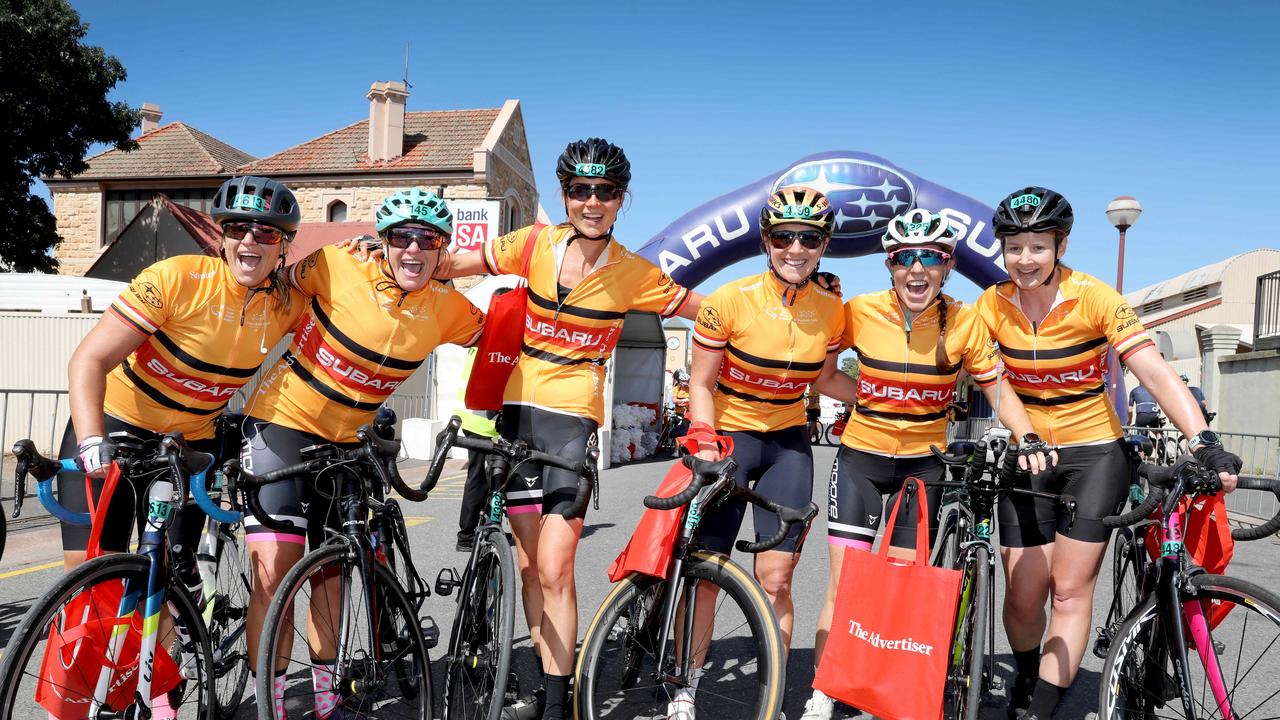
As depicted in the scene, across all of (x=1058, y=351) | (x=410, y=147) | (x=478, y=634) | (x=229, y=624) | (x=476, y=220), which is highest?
(x=410, y=147)

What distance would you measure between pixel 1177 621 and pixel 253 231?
3.87m

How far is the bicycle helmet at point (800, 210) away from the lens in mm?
3820

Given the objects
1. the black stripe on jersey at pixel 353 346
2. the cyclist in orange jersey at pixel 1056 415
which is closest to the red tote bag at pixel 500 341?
the black stripe on jersey at pixel 353 346

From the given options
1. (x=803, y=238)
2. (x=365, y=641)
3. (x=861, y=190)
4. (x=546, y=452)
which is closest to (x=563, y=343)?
(x=546, y=452)

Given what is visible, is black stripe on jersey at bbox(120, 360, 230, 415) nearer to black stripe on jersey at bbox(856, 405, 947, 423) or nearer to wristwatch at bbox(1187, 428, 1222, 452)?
black stripe on jersey at bbox(856, 405, 947, 423)

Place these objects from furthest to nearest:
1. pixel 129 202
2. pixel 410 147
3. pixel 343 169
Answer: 1. pixel 129 202
2. pixel 410 147
3. pixel 343 169

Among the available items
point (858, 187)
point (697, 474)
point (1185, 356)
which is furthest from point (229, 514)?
point (1185, 356)

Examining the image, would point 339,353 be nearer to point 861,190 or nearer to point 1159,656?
point 1159,656

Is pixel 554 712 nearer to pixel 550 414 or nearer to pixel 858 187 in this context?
pixel 550 414

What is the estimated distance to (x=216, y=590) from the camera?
364cm

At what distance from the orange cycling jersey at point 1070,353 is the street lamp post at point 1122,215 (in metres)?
13.8

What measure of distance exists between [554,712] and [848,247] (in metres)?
10.8

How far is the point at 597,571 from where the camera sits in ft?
23.5

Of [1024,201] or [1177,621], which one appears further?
[1024,201]
